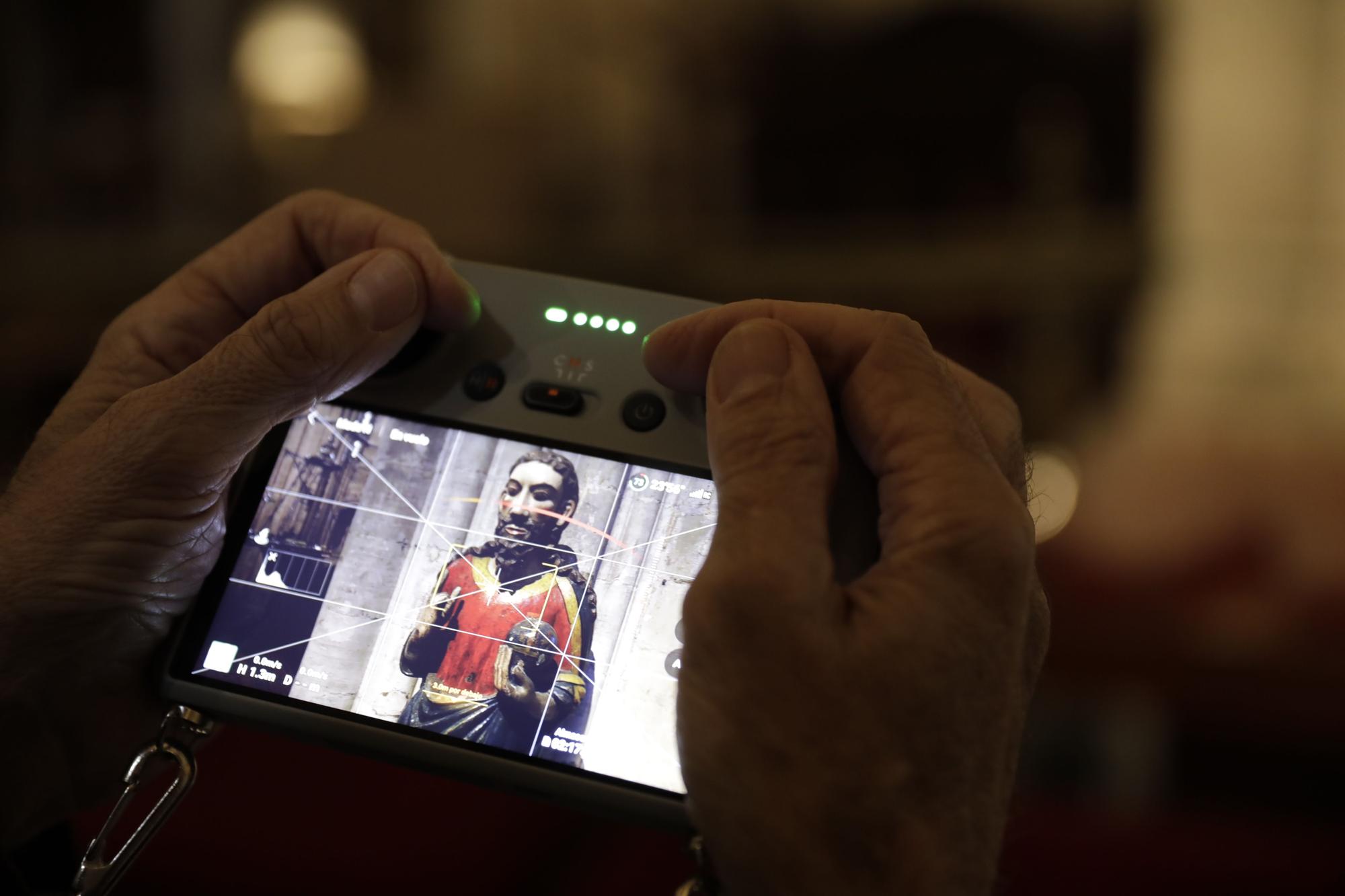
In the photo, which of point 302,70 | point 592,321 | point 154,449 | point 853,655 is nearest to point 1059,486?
point 592,321

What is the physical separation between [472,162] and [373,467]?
183 centimetres

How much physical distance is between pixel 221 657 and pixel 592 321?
0.35 metres

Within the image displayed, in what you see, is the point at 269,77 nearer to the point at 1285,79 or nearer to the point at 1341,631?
the point at 1285,79

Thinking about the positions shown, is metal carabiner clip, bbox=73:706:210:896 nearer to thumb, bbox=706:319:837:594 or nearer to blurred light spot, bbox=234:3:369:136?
thumb, bbox=706:319:837:594

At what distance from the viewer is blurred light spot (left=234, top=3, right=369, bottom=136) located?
7.65ft

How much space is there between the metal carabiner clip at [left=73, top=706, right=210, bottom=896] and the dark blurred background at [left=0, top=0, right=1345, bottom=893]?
100cm

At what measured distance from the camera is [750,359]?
50cm

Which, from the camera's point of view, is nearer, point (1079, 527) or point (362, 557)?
point (362, 557)

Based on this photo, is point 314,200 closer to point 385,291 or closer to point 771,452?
point 385,291

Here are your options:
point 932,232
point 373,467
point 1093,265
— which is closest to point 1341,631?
point 1093,265

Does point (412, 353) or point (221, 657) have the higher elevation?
point (412, 353)

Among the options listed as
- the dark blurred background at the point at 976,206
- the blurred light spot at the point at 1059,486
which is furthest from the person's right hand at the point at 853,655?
the blurred light spot at the point at 1059,486

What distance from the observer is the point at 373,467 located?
634 mm

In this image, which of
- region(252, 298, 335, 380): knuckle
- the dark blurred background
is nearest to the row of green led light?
region(252, 298, 335, 380): knuckle
